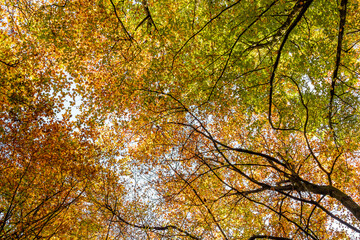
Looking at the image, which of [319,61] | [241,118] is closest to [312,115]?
[319,61]

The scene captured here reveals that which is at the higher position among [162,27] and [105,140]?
[162,27]

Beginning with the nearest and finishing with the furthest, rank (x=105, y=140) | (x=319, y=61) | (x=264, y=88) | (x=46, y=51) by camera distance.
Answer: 1. (x=319, y=61)
2. (x=264, y=88)
3. (x=46, y=51)
4. (x=105, y=140)

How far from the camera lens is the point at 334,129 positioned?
29.4 feet

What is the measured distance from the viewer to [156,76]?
10523mm

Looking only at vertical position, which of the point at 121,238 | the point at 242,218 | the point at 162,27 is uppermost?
the point at 162,27

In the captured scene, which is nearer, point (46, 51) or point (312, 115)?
point (312, 115)

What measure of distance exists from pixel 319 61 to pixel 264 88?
2449 mm

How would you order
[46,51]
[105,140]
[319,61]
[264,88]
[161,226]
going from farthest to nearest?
1. [105,140]
2. [46,51]
3. [161,226]
4. [264,88]
5. [319,61]

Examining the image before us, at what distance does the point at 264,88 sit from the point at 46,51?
12430 mm

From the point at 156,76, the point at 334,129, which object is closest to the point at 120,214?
the point at 156,76

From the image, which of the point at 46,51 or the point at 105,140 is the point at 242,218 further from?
the point at 46,51

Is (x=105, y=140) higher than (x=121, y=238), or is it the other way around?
(x=105, y=140)

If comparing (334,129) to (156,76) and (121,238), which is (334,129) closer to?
(156,76)

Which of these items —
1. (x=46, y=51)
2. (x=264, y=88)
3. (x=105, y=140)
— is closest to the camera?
(x=264, y=88)
